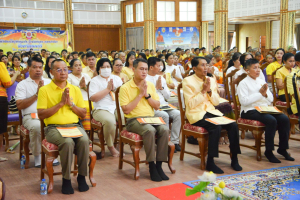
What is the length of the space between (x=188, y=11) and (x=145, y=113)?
16.5m

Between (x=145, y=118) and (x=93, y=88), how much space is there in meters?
1.06

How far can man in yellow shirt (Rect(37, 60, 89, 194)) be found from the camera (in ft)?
9.66

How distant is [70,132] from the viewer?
3000 mm

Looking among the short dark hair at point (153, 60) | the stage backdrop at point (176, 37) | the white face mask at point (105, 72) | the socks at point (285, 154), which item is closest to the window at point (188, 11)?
the stage backdrop at point (176, 37)

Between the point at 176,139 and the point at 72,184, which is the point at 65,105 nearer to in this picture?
the point at 72,184

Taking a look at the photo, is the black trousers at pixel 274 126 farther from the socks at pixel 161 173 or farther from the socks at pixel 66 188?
the socks at pixel 66 188

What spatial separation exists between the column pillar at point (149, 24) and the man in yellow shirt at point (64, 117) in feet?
50.4

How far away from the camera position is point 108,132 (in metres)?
4.05

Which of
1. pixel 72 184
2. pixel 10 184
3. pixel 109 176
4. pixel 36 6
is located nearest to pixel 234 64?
pixel 109 176

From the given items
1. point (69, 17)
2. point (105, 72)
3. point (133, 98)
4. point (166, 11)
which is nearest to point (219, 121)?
point (133, 98)

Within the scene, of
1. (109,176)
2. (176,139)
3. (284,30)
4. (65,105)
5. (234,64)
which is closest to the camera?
(65,105)

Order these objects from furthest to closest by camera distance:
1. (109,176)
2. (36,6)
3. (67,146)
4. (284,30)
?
(36,6) → (284,30) → (109,176) → (67,146)

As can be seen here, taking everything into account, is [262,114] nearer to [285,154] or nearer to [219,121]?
[285,154]

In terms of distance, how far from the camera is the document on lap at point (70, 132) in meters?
2.94
